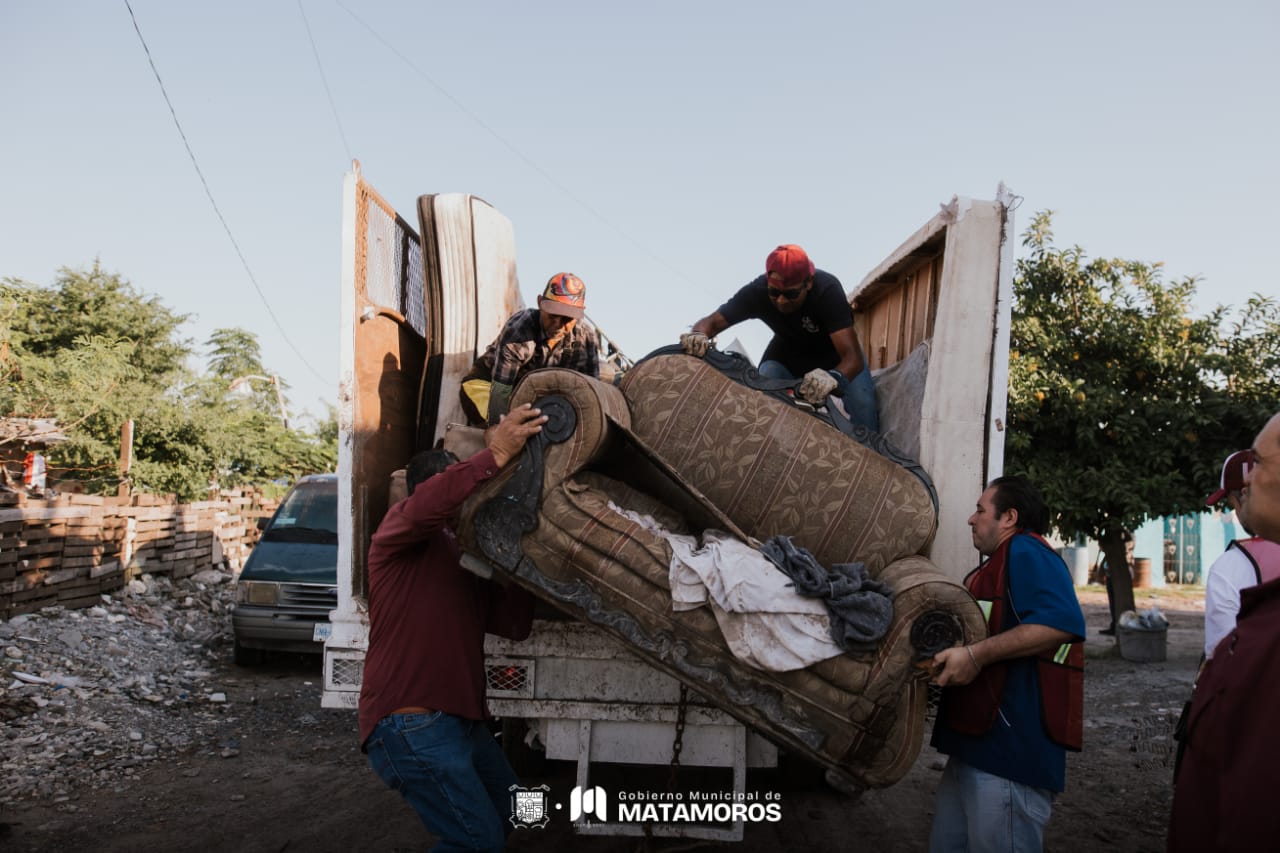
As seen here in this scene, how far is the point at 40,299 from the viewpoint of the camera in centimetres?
1928

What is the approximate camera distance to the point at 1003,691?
9.04 feet

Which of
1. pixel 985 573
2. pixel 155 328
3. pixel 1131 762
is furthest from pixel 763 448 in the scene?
pixel 155 328

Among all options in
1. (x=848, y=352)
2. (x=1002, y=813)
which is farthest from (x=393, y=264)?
(x=1002, y=813)

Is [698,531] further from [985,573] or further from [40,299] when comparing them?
[40,299]

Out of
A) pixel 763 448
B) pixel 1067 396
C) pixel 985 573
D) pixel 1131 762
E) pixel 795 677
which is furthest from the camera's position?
pixel 1067 396

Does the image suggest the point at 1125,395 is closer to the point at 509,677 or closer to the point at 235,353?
the point at 509,677

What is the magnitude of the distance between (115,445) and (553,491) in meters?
15.2

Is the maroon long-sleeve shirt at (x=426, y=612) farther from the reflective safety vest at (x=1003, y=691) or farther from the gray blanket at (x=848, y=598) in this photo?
Answer: the reflective safety vest at (x=1003, y=691)

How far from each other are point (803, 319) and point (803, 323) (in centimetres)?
3

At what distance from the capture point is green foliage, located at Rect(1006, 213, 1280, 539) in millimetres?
9555

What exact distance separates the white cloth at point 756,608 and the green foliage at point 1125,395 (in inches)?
298

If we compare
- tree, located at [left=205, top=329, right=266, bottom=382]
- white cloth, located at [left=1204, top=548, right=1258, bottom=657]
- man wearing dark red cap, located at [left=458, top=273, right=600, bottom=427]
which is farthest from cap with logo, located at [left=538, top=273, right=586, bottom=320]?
tree, located at [left=205, top=329, right=266, bottom=382]

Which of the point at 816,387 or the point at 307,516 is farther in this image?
the point at 307,516

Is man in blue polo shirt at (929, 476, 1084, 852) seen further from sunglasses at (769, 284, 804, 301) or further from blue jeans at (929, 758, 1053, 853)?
sunglasses at (769, 284, 804, 301)
